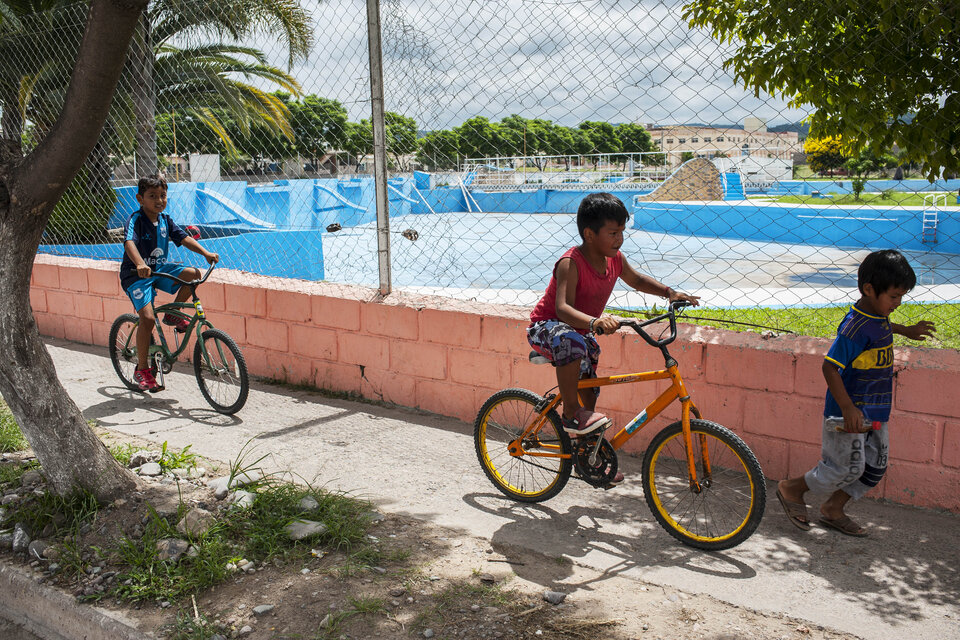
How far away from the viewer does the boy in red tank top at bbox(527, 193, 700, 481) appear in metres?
3.57

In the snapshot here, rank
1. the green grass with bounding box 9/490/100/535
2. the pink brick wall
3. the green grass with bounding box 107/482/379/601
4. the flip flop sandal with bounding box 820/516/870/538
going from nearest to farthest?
the green grass with bounding box 107/482/379/601
the green grass with bounding box 9/490/100/535
the flip flop sandal with bounding box 820/516/870/538
the pink brick wall

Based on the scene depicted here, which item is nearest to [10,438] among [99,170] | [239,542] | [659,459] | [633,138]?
[239,542]

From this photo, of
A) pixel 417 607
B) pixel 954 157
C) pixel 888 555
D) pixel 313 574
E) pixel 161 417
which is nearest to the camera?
pixel 417 607

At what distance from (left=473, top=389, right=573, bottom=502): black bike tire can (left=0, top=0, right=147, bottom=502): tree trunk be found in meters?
1.74

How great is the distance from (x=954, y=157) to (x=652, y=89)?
150 centimetres

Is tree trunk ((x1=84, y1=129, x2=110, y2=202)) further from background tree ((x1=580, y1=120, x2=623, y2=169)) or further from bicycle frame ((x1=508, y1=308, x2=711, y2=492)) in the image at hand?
bicycle frame ((x1=508, y1=308, x2=711, y2=492))

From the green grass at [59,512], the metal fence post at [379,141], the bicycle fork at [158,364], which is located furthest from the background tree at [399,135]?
the green grass at [59,512]

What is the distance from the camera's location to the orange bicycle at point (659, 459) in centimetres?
346

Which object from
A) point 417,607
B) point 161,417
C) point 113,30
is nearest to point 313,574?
point 417,607

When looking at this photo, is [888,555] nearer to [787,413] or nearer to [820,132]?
[787,413]

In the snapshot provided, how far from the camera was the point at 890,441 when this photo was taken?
13.0 feet

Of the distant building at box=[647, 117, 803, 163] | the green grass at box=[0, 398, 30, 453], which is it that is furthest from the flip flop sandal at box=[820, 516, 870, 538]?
the green grass at box=[0, 398, 30, 453]

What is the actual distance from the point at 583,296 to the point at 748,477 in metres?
1.07

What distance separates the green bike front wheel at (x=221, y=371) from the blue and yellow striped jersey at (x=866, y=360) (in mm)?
3738
